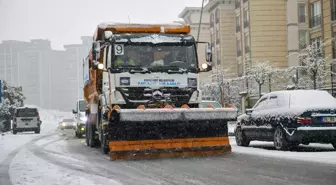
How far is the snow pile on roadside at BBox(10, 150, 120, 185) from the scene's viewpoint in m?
8.62

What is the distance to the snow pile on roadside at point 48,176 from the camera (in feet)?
28.3

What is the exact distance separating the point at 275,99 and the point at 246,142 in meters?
2.33

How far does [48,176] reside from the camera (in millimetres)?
9492

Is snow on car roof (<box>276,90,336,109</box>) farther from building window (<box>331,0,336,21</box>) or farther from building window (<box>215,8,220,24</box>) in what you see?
building window (<box>215,8,220,24</box>)

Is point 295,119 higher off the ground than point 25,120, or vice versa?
point 295,119

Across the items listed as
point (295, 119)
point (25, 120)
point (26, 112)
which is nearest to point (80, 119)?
point (25, 120)

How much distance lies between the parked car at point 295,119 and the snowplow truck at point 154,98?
1.51 m

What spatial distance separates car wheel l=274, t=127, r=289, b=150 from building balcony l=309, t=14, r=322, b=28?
81.4 ft

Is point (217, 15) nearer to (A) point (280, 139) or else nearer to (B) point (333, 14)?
(B) point (333, 14)

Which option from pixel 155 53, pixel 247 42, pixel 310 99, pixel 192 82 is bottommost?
pixel 310 99

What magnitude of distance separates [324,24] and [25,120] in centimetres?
2113

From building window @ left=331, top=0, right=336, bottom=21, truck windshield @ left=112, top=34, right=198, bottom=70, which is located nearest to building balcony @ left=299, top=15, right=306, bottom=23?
building window @ left=331, top=0, right=336, bottom=21

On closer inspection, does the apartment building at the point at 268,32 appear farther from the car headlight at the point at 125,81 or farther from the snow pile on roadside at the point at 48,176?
the snow pile on roadside at the point at 48,176

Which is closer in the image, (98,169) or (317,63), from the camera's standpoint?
(98,169)
